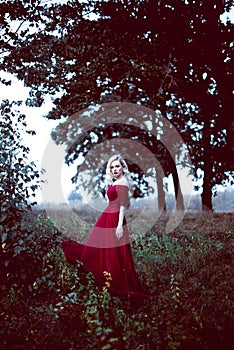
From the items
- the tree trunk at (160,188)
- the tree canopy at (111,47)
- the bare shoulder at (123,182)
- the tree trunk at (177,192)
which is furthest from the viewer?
the tree trunk at (160,188)

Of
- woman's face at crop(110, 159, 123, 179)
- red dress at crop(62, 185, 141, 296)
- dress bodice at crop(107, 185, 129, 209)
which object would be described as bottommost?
red dress at crop(62, 185, 141, 296)

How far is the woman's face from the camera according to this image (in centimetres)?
796

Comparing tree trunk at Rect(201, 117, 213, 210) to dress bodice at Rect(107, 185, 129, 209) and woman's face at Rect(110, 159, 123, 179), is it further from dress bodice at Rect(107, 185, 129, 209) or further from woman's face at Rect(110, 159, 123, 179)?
dress bodice at Rect(107, 185, 129, 209)

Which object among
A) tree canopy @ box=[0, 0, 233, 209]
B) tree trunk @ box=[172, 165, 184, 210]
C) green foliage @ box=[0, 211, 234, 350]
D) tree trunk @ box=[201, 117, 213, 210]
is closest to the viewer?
green foliage @ box=[0, 211, 234, 350]

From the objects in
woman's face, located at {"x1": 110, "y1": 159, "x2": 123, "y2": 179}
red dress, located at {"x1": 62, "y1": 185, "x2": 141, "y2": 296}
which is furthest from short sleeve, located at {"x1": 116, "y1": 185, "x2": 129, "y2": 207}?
woman's face, located at {"x1": 110, "y1": 159, "x2": 123, "y2": 179}

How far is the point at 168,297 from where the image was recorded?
781 cm

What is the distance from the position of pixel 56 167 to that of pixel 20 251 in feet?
28.0

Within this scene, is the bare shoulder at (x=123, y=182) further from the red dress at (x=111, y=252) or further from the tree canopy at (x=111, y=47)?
the tree canopy at (x=111, y=47)

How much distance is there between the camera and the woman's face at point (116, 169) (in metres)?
7.96

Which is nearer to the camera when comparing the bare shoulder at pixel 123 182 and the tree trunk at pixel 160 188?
the bare shoulder at pixel 123 182

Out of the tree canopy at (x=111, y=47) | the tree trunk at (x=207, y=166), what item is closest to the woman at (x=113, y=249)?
the tree canopy at (x=111, y=47)

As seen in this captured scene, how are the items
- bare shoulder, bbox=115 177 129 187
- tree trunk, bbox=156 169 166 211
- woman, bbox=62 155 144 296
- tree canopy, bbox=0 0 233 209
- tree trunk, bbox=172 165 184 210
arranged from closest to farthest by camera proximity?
woman, bbox=62 155 144 296 < bare shoulder, bbox=115 177 129 187 < tree canopy, bbox=0 0 233 209 < tree trunk, bbox=172 165 184 210 < tree trunk, bbox=156 169 166 211

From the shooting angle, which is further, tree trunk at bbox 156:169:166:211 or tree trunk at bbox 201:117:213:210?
tree trunk at bbox 156:169:166:211

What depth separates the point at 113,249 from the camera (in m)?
7.78
